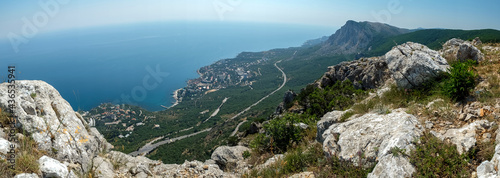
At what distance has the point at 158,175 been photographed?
7.76 metres

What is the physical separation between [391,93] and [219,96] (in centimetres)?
12075

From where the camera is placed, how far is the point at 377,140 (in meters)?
5.25

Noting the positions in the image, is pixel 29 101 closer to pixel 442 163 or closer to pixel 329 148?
pixel 329 148

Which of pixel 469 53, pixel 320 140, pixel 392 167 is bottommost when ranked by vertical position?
pixel 320 140

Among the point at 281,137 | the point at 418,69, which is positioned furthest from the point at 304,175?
the point at 418,69

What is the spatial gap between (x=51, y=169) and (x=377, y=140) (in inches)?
295

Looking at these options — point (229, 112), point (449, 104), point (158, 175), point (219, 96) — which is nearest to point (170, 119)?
point (229, 112)

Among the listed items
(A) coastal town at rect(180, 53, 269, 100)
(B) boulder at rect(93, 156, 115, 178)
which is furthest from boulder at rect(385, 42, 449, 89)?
(A) coastal town at rect(180, 53, 269, 100)

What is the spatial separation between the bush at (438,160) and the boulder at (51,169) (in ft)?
23.5

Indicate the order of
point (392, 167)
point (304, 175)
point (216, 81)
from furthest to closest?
point (216, 81), point (304, 175), point (392, 167)

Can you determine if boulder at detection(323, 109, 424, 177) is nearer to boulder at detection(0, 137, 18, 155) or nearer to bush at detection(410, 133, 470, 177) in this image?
bush at detection(410, 133, 470, 177)

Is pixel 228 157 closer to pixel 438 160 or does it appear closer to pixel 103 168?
pixel 103 168

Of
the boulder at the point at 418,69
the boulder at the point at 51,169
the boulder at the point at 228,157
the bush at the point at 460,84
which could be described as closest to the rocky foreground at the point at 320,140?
the boulder at the point at 51,169

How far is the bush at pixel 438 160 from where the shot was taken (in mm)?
3754
